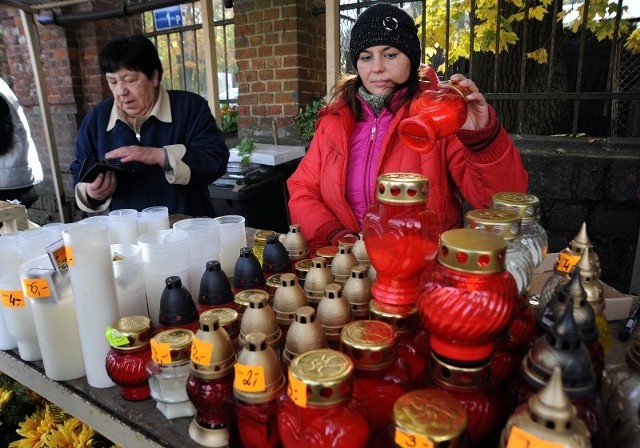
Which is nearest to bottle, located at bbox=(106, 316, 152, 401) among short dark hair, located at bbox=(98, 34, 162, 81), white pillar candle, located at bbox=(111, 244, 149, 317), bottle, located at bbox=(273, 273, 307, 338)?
white pillar candle, located at bbox=(111, 244, 149, 317)

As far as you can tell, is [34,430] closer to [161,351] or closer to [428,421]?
[161,351]

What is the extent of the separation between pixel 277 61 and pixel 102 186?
2328 millimetres

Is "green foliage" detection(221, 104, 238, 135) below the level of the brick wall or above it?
below

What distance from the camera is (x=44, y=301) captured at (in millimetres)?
902

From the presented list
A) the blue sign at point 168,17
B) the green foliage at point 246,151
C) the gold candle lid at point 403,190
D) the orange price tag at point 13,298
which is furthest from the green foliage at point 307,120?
the gold candle lid at point 403,190

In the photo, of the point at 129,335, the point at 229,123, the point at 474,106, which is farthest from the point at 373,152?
the point at 229,123

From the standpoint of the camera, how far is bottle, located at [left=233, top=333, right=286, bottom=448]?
628mm

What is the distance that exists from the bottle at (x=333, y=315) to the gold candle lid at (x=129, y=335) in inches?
12.5

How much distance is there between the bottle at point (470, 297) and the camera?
1.87 ft

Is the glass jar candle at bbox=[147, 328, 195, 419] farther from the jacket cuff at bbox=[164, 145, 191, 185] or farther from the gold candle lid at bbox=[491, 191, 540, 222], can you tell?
the jacket cuff at bbox=[164, 145, 191, 185]

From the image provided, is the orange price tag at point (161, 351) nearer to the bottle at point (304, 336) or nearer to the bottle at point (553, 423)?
the bottle at point (304, 336)

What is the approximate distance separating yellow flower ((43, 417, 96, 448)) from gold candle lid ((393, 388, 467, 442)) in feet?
3.28

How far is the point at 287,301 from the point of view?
32.5 inches

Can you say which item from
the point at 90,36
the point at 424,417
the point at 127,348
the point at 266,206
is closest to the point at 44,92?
the point at 266,206
